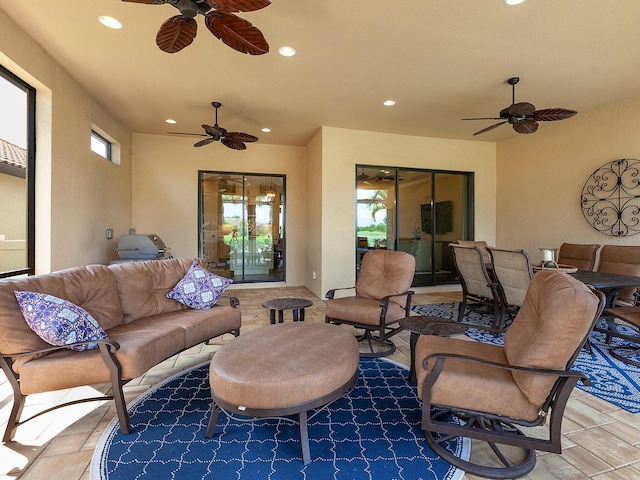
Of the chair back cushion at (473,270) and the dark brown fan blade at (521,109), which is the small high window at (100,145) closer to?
the chair back cushion at (473,270)

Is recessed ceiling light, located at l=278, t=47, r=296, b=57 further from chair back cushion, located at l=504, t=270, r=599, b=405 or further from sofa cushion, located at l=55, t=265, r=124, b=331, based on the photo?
chair back cushion, located at l=504, t=270, r=599, b=405

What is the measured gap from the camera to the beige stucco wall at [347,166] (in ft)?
17.9

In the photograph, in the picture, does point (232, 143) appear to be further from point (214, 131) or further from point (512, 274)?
point (512, 274)

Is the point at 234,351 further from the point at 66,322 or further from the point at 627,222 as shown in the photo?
the point at 627,222

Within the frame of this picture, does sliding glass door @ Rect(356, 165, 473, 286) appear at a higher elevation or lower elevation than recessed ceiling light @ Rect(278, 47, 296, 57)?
lower

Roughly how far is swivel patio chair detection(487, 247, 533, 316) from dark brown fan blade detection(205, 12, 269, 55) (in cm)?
306

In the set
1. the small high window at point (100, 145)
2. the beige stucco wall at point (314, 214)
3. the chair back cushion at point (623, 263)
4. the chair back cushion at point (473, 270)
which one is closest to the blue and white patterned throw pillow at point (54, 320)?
the small high window at point (100, 145)

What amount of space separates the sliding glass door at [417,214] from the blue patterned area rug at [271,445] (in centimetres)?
390

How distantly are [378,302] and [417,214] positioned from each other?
367 cm

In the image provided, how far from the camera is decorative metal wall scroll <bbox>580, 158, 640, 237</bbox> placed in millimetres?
4305

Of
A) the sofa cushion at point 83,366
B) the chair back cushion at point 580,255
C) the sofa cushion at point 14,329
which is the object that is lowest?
the sofa cushion at point 83,366

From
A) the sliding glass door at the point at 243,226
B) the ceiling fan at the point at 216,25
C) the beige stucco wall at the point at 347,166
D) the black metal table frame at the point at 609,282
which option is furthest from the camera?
the sliding glass door at the point at 243,226

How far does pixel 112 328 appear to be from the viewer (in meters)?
2.42

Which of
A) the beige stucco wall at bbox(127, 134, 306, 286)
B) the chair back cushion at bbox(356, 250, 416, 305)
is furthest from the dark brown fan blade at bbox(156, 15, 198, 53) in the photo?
the beige stucco wall at bbox(127, 134, 306, 286)
